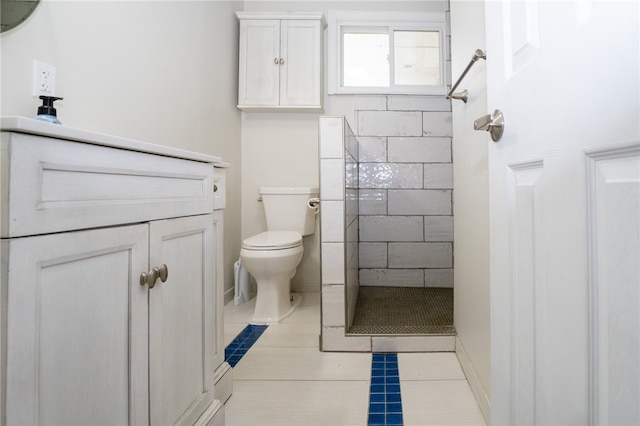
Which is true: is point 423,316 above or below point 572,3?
below

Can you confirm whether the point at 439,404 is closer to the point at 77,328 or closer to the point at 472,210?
the point at 472,210

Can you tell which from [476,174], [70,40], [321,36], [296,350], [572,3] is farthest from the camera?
[321,36]

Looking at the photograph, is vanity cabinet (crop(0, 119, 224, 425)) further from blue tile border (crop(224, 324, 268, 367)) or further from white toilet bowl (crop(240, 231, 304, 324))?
white toilet bowl (crop(240, 231, 304, 324))

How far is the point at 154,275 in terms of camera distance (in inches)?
30.4

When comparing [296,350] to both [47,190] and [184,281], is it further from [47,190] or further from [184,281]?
[47,190]

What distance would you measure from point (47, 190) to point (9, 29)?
31.7 inches

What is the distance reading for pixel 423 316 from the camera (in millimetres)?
2051

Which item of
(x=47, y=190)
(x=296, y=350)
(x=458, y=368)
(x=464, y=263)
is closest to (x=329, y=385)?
(x=296, y=350)

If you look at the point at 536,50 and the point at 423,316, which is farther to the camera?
the point at 423,316

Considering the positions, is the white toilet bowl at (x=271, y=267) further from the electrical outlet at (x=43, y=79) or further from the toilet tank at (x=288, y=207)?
the electrical outlet at (x=43, y=79)

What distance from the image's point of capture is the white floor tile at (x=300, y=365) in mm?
1505

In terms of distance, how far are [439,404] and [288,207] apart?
5.48ft

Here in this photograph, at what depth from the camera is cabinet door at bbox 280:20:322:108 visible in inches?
105

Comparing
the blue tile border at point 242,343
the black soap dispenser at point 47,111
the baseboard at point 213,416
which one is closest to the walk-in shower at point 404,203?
the blue tile border at point 242,343
